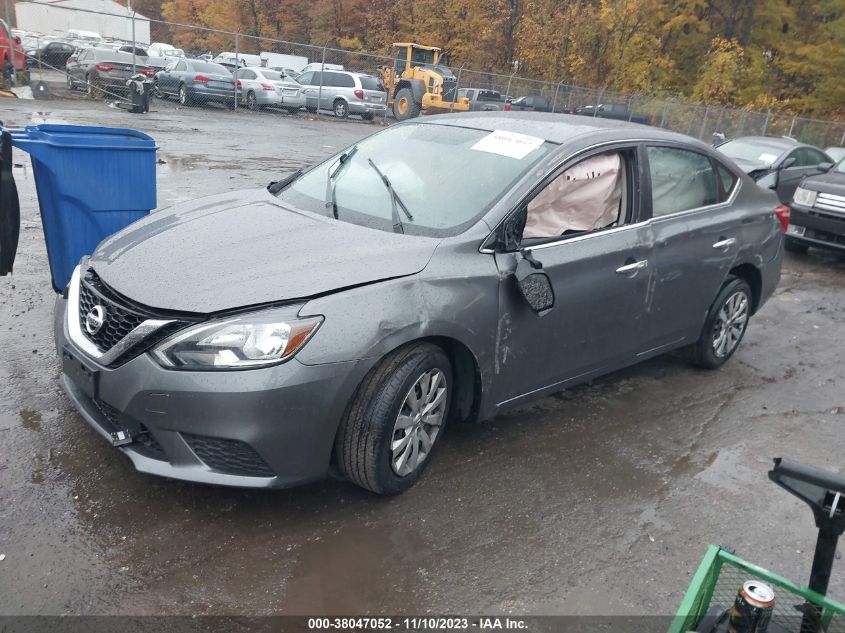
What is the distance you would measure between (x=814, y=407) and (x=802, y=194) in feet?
18.9

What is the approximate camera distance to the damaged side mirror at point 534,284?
3.56 meters

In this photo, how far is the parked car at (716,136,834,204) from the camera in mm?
11031

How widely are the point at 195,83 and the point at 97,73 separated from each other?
311 centimetres

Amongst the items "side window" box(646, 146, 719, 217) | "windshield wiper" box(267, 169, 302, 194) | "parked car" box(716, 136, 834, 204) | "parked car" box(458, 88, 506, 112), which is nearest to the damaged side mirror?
"side window" box(646, 146, 719, 217)

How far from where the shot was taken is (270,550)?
298cm

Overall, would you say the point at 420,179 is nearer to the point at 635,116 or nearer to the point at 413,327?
the point at 413,327

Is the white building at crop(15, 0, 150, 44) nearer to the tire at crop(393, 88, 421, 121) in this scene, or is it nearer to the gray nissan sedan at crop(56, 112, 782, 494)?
the tire at crop(393, 88, 421, 121)

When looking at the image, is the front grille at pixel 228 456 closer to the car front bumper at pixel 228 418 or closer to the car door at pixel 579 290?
the car front bumper at pixel 228 418

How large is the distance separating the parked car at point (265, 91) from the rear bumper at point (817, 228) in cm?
1964

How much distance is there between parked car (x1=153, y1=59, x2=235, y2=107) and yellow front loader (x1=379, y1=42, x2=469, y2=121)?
6.76m

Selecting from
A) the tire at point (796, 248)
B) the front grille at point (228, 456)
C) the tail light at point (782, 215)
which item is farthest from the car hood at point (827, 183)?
the front grille at point (228, 456)

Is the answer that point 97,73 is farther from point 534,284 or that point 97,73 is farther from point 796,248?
point 534,284

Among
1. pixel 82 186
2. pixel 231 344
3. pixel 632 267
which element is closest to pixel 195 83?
pixel 82 186

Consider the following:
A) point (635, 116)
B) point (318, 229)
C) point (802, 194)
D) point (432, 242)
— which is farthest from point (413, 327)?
point (635, 116)
